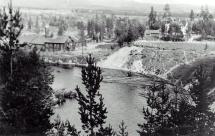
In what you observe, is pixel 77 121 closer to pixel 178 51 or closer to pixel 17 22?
pixel 17 22

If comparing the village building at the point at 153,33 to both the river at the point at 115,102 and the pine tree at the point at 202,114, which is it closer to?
the river at the point at 115,102

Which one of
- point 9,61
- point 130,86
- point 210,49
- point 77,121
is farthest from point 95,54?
point 9,61

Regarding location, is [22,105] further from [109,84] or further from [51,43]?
[51,43]

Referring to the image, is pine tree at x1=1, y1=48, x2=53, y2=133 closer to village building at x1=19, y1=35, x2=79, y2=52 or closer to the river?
the river

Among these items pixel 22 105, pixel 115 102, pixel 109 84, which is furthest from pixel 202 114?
pixel 109 84

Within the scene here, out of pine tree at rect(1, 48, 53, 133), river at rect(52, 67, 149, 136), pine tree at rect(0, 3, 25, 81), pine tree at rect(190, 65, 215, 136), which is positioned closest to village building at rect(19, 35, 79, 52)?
river at rect(52, 67, 149, 136)
